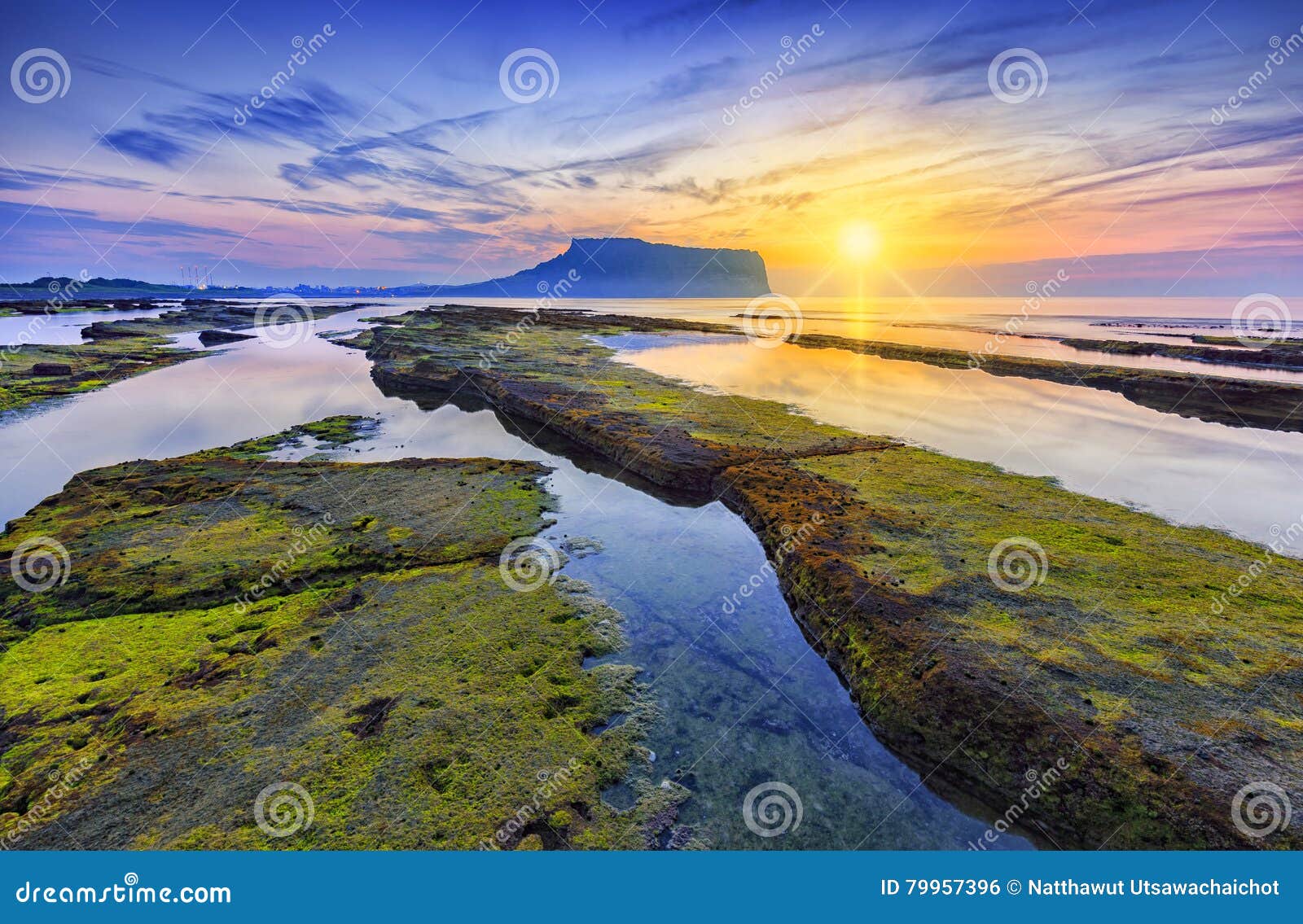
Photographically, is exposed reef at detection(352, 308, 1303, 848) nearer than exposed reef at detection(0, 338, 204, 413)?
Yes

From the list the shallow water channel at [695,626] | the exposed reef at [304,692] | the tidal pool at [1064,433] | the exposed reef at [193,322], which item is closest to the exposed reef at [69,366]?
the shallow water channel at [695,626]

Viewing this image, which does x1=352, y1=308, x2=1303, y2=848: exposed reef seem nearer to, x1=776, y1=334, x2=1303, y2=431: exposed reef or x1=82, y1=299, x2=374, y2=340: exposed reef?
x1=776, y1=334, x2=1303, y2=431: exposed reef

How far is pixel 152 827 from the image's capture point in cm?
1088

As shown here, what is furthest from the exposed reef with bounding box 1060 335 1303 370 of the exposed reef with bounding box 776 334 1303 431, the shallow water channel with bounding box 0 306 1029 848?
the shallow water channel with bounding box 0 306 1029 848

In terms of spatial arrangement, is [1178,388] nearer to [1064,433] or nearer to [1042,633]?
[1064,433]

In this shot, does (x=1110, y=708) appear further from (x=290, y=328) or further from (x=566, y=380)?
(x=290, y=328)

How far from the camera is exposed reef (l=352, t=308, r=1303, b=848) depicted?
Result: 1216 cm

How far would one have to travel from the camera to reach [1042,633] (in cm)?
1680

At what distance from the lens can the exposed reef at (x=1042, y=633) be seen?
39.9 ft


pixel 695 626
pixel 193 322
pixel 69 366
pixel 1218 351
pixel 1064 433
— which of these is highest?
pixel 193 322

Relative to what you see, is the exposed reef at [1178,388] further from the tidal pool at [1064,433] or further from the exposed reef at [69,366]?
the exposed reef at [69,366]

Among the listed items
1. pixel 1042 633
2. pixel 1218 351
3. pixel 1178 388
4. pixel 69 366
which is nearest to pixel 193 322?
pixel 69 366

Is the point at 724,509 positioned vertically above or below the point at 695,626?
above

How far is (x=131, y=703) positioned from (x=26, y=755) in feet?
6.20
